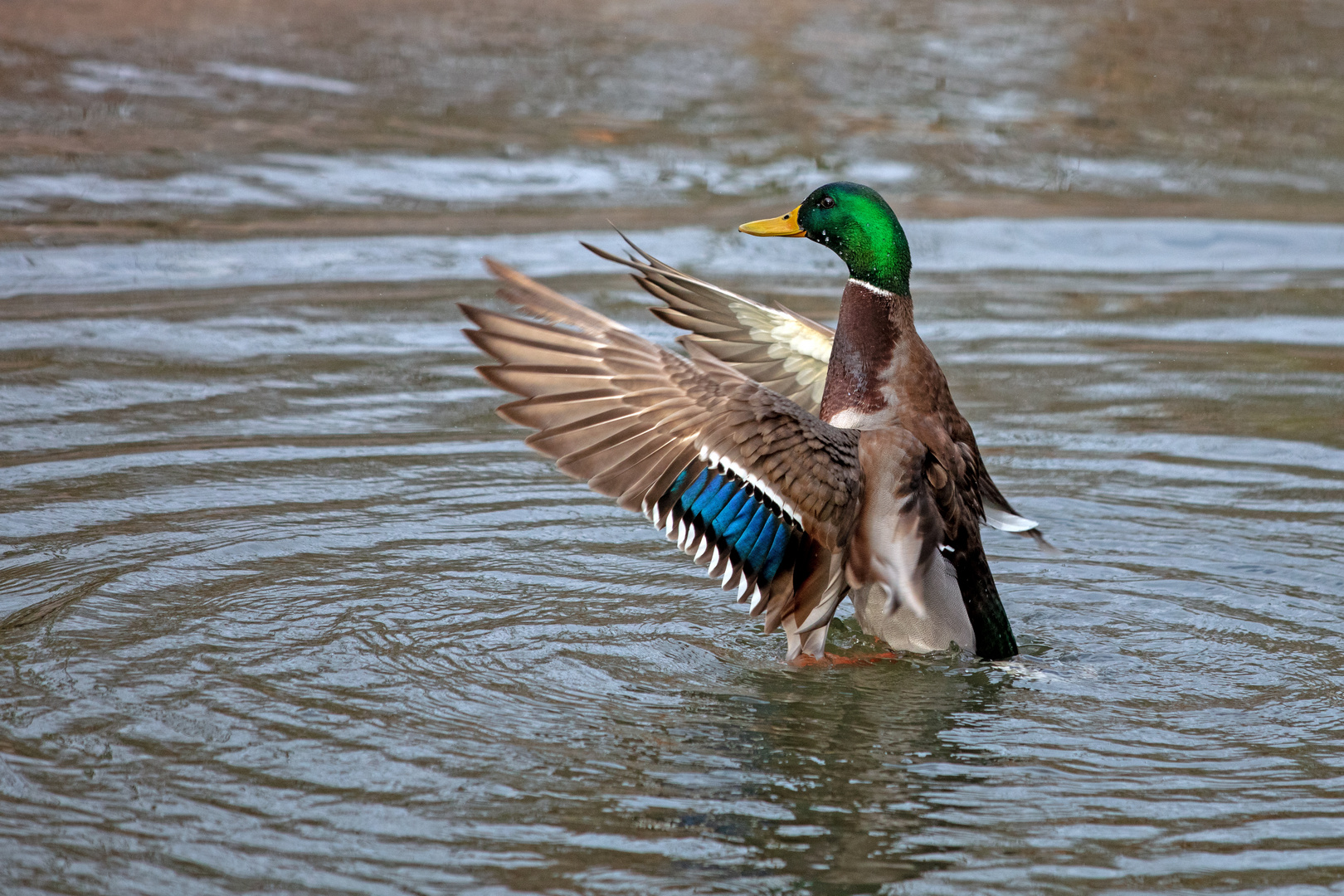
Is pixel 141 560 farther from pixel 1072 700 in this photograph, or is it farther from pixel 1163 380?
pixel 1163 380

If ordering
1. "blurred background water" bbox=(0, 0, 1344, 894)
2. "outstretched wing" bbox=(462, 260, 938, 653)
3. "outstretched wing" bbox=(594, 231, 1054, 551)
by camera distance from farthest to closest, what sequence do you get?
"outstretched wing" bbox=(594, 231, 1054, 551)
"outstretched wing" bbox=(462, 260, 938, 653)
"blurred background water" bbox=(0, 0, 1344, 894)

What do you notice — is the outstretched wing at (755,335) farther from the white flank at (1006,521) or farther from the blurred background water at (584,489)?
the white flank at (1006,521)

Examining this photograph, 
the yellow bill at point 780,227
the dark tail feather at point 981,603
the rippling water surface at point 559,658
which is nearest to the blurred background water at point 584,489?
the rippling water surface at point 559,658

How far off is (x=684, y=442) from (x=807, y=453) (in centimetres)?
37

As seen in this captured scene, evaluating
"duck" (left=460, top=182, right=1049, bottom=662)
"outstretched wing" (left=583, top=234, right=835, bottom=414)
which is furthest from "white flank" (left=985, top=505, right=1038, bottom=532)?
"outstretched wing" (left=583, top=234, right=835, bottom=414)

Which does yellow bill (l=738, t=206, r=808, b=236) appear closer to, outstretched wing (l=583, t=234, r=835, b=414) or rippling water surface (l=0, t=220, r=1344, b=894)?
outstretched wing (l=583, t=234, r=835, b=414)

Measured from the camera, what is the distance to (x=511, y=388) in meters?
4.77

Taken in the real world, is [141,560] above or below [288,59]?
below

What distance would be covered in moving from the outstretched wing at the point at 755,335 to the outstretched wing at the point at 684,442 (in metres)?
1.39

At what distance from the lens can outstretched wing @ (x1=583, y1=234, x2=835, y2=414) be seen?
637cm

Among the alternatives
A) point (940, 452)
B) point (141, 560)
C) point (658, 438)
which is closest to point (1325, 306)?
point (940, 452)

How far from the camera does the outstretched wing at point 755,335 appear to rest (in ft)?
20.9

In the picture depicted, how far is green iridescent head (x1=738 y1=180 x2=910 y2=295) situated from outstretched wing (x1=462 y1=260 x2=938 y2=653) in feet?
2.95

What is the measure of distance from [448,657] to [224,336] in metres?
3.84
